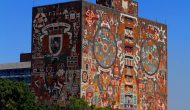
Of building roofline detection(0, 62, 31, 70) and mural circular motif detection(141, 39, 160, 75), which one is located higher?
mural circular motif detection(141, 39, 160, 75)

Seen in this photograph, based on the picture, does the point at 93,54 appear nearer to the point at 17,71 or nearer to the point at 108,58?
the point at 108,58

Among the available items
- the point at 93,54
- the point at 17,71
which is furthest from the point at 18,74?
the point at 93,54

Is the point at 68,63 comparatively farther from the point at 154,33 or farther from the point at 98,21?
the point at 154,33

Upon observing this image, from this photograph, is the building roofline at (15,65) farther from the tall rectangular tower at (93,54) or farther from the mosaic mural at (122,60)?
the mosaic mural at (122,60)

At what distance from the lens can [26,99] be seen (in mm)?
76500

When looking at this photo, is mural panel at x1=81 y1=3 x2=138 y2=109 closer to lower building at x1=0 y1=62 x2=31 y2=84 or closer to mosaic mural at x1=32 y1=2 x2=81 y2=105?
mosaic mural at x1=32 y1=2 x2=81 y2=105

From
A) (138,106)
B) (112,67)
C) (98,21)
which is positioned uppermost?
(98,21)

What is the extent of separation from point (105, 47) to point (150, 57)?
1334 centimetres

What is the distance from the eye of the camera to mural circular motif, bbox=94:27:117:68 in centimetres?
9360

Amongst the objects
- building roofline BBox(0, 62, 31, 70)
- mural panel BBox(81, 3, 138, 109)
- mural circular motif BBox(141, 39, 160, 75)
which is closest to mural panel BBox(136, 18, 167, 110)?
mural circular motif BBox(141, 39, 160, 75)

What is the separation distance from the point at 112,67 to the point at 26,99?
22.9 m

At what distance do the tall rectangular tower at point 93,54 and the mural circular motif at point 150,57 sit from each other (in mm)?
168

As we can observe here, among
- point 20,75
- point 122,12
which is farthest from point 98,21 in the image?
point 20,75

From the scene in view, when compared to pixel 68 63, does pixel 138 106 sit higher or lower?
lower
